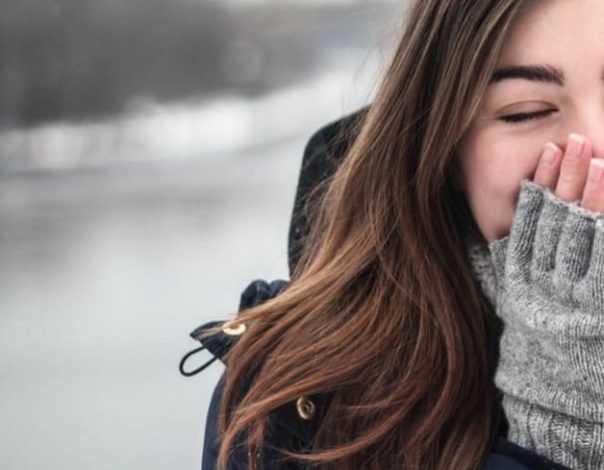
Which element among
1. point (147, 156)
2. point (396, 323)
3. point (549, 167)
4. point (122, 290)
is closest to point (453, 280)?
point (396, 323)

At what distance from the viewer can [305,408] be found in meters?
1.19

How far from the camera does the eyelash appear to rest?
3.42ft

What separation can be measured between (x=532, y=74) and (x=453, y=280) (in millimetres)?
253

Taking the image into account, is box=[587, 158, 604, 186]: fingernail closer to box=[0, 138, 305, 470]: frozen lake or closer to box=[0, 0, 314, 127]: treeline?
box=[0, 138, 305, 470]: frozen lake

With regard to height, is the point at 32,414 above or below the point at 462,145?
below

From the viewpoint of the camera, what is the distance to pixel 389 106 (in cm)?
118

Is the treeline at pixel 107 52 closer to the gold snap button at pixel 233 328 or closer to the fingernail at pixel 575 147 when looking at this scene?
the gold snap button at pixel 233 328

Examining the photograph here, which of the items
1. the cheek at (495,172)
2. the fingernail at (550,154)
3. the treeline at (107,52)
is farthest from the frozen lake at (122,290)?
the fingernail at (550,154)

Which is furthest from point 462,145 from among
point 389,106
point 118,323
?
point 118,323

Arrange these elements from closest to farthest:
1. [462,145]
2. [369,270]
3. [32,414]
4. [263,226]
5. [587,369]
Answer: [587,369], [462,145], [369,270], [32,414], [263,226]

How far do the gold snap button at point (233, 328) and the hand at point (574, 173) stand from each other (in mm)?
394

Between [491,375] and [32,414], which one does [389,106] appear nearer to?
[491,375]

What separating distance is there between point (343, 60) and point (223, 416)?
141cm

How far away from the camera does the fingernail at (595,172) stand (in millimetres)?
991
